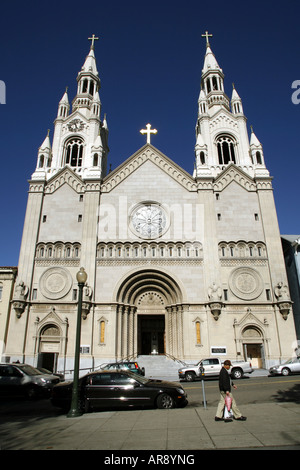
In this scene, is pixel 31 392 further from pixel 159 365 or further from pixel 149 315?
pixel 149 315

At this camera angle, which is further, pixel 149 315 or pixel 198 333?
pixel 149 315

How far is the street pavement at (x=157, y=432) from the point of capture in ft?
20.7

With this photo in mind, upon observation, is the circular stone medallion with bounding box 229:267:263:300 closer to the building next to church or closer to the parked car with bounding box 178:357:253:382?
the building next to church

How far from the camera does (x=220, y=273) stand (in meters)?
27.9

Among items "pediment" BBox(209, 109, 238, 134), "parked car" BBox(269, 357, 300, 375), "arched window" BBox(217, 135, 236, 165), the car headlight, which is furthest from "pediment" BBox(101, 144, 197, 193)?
the car headlight

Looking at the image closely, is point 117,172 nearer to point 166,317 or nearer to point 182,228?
point 182,228

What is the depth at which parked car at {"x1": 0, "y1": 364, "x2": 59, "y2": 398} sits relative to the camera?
49.3 ft

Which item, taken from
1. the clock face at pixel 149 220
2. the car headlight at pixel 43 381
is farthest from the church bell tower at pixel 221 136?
the car headlight at pixel 43 381

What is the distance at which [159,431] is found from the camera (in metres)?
7.63

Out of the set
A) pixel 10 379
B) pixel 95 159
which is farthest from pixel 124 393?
pixel 95 159

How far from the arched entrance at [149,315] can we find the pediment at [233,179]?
11.5 m

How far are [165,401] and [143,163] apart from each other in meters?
26.5

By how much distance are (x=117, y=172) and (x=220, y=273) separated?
49.9 ft

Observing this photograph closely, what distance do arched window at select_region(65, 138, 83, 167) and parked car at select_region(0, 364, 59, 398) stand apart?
26.5m
